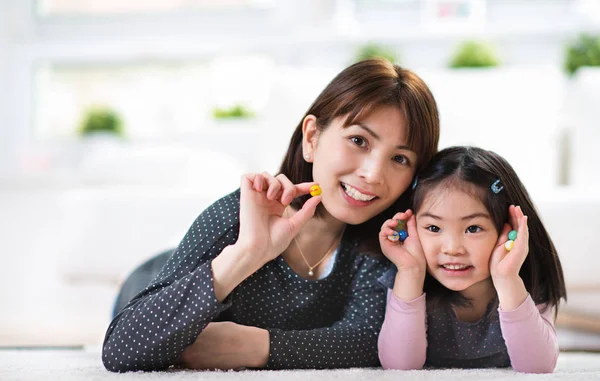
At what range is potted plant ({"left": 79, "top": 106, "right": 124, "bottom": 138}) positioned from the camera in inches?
148

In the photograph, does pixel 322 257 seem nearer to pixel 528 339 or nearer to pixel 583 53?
pixel 528 339

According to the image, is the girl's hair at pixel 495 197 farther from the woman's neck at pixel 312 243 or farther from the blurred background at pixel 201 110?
the blurred background at pixel 201 110

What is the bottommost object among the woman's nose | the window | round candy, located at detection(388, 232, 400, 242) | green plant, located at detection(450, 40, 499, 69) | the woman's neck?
the woman's neck

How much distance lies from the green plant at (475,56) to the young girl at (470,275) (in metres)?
2.05

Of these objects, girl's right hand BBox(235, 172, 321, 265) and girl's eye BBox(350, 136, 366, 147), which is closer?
girl's right hand BBox(235, 172, 321, 265)

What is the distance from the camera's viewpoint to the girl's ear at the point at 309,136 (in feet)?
4.38

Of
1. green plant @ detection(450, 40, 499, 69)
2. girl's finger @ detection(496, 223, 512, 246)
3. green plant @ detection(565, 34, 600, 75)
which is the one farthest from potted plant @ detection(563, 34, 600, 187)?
girl's finger @ detection(496, 223, 512, 246)

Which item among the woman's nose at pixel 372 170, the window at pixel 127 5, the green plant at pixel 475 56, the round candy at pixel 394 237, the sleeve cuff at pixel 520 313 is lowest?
the sleeve cuff at pixel 520 313

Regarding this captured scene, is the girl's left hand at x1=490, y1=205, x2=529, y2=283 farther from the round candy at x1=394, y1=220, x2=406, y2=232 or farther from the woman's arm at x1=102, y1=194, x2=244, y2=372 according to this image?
the woman's arm at x1=102, y1=194, x2=244, y2=372

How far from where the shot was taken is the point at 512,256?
116cm

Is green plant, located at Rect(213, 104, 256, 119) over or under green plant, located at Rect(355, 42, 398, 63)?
under

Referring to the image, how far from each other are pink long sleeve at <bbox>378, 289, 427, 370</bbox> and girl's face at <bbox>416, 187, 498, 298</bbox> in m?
0.07

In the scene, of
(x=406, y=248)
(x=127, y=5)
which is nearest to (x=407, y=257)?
(x=406, y=248)

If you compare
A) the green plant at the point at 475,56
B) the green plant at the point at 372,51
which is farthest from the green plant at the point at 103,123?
the green plant at the point at 475,56
